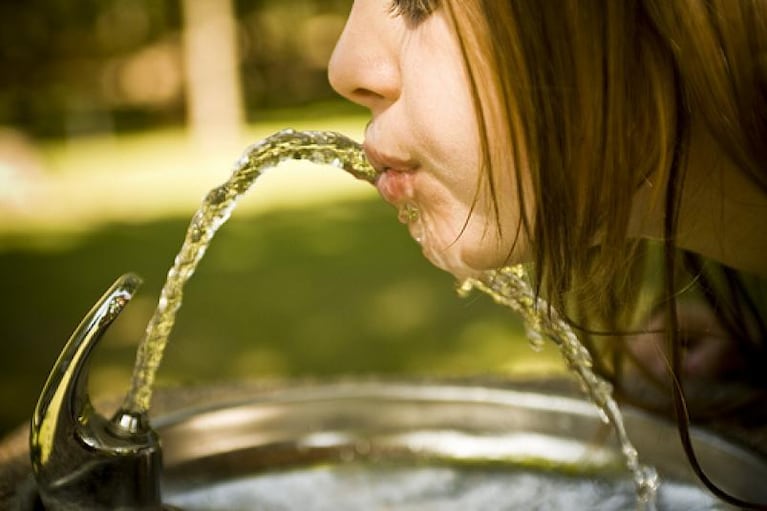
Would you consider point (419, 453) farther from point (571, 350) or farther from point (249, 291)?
point (249, 291)

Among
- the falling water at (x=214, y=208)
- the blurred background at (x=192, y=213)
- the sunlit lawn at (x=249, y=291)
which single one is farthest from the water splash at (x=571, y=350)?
the sunlit lawn at (x=249, y=291)

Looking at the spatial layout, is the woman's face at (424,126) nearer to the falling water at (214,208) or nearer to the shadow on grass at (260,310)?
the falling water at (214,208)

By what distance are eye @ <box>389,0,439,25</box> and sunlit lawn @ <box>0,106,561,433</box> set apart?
0.60 meters

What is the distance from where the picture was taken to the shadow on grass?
6.33 feet

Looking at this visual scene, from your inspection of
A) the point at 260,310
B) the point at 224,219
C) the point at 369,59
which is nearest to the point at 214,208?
the point at 224,219

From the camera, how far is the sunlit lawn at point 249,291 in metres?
1.94

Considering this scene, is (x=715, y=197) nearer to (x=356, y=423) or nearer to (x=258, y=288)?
(x=356, y=423)

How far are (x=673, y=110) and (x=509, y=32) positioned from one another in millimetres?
91

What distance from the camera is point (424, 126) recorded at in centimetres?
62

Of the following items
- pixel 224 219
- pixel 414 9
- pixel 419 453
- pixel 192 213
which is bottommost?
pixel 192 213

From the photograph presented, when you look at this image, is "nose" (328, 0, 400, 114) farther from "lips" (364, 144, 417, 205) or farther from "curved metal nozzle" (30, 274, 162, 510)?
"curved metal nozzle" (30, 274, 162, 510)

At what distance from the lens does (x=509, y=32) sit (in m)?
0.58

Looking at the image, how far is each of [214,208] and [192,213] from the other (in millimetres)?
2683

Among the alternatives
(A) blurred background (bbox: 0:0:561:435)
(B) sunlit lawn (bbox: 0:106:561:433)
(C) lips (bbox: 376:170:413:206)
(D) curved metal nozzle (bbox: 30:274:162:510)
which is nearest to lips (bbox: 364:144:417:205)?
(C) lips (bbox: 376:170:413:206)
